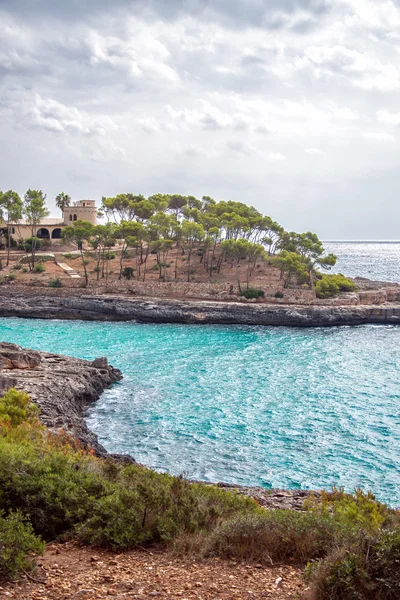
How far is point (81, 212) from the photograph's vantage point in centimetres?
9056

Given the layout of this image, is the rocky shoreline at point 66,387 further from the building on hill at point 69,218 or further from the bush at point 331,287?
the building on hill at point 69,218

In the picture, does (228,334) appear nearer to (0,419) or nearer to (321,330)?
(321,330)

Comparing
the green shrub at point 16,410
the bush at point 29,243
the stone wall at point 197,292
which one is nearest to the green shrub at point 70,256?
the bush at point 29,243

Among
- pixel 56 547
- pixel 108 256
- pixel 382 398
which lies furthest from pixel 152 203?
pixel 56 547

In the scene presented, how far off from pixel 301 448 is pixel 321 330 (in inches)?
1220

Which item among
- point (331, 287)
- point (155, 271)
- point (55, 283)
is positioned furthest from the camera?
point (155, 271)

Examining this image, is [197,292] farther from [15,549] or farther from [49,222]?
[15,549]

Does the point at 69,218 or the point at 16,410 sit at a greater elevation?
the point at 69,218

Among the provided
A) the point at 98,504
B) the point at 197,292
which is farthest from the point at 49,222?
the point at 98,504

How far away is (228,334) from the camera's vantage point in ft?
156

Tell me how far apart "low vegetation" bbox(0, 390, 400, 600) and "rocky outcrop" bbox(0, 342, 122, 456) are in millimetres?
8934

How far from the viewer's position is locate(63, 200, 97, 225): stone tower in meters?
90.4

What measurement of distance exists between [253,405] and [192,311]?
2795cm

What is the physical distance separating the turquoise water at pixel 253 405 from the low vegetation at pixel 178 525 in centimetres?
828
